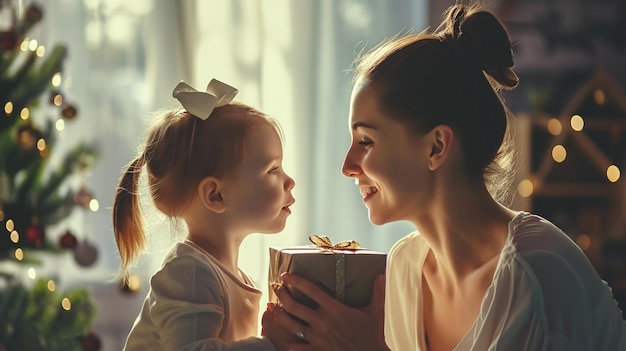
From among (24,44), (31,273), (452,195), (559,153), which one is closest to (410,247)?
(452,195)

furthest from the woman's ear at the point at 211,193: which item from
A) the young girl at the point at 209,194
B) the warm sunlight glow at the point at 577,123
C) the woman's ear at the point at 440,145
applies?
the warm sunlight glow at the point at 577,123

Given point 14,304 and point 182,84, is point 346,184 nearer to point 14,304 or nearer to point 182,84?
point 14,304

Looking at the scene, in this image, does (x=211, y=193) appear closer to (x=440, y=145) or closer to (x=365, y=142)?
(x=365, y=142)

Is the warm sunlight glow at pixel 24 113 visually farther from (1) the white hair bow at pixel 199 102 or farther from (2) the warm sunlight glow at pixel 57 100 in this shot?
(1) the white hair bow at pixel 199 102

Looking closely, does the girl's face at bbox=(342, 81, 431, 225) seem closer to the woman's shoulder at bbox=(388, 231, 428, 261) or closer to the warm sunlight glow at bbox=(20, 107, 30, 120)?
the woman's shoulder at bbox=(388, 231, 428, 261)

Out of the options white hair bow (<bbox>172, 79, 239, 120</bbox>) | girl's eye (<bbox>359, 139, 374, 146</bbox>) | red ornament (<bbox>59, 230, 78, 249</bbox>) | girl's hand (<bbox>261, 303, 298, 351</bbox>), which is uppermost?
white hair bow (<bbox>172, 79, 239, 120</bbox>)

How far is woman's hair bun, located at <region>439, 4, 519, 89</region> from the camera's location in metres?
1.37

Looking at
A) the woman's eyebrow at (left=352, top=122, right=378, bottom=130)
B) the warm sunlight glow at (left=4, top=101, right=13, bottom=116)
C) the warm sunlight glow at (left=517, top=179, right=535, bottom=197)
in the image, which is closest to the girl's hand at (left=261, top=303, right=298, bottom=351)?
the woman's eyebrow at (left=352, top=122, right=378, bottom=130)

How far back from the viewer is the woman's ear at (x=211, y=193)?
1.46 m

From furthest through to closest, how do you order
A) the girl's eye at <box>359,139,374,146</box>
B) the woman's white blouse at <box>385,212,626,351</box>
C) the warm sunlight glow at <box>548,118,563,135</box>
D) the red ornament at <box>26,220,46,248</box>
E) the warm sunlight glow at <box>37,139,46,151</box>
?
the warm sunlight glow at <box>548,118,563,135</box> → the warm sunlight glow at <box>37,139,46,151</box> → the red ornament at <box>26,220,46,248</box> → the girl's eye at <box>359,139,374,146</box> → the woman's white blouse at <box>385,212,626,351</box>

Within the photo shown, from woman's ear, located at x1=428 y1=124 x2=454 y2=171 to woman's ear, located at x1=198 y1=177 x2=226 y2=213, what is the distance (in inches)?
14.4

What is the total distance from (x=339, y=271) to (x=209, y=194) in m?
0.32

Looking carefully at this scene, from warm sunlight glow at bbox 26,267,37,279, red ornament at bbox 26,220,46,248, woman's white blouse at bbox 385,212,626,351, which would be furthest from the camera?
warm sunlight glow at bbox 26,267,37,279

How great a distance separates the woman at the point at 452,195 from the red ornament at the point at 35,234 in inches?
55.6
